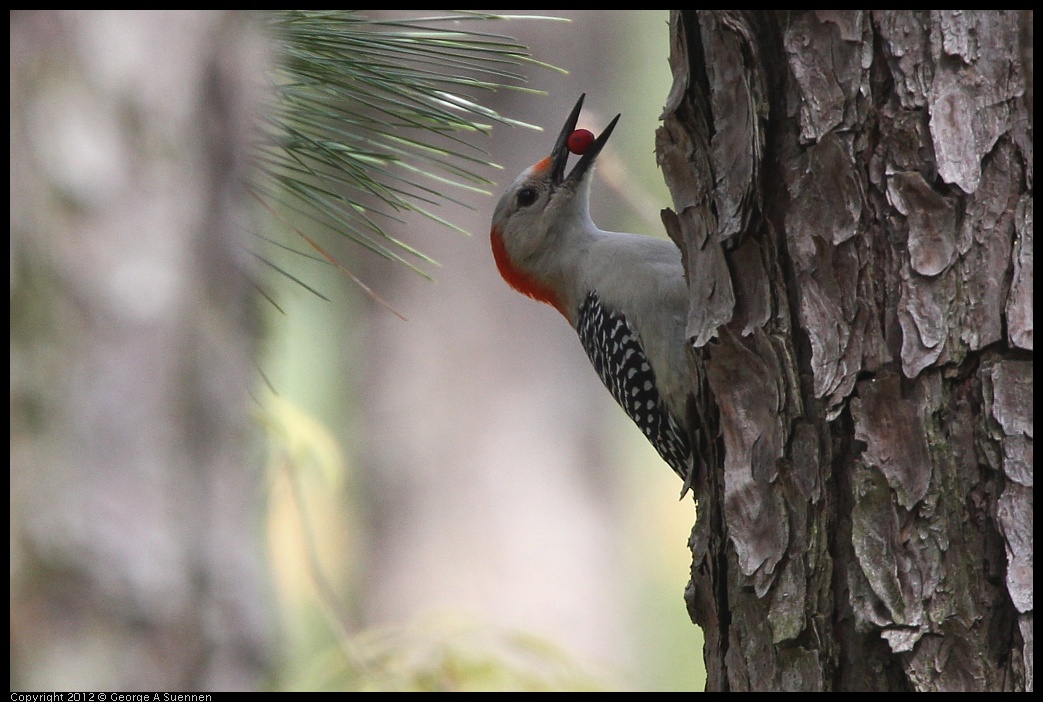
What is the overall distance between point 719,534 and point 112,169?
4.59ft

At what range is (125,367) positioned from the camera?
1055 millimetres

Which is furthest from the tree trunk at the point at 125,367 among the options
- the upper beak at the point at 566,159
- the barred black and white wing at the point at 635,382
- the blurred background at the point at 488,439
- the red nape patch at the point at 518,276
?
the blurred background at the point at 488,439

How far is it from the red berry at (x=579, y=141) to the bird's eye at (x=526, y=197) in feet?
0.77

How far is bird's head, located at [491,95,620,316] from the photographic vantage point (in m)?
3.73

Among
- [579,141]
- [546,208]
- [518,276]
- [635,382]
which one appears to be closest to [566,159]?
[579,141]

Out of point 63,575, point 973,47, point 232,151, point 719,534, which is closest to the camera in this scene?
point 63,575

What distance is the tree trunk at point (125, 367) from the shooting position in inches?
39.0

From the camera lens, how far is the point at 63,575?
0.98 meters

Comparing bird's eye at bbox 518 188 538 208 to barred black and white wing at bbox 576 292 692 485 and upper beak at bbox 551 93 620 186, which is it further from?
barred black and white wing at bbox 576 292 692 485

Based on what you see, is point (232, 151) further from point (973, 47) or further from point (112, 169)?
point (973, 47)

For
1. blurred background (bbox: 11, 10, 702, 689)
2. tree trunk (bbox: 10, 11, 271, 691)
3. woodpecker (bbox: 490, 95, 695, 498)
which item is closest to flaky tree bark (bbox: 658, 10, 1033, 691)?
woodpecker (bbox: 490, 95, 695, 498)

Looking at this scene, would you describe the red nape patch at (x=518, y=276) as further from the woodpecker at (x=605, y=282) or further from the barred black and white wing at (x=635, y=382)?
the barred black and white wing at (x=635, y=382)

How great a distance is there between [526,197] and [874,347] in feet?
7.35
